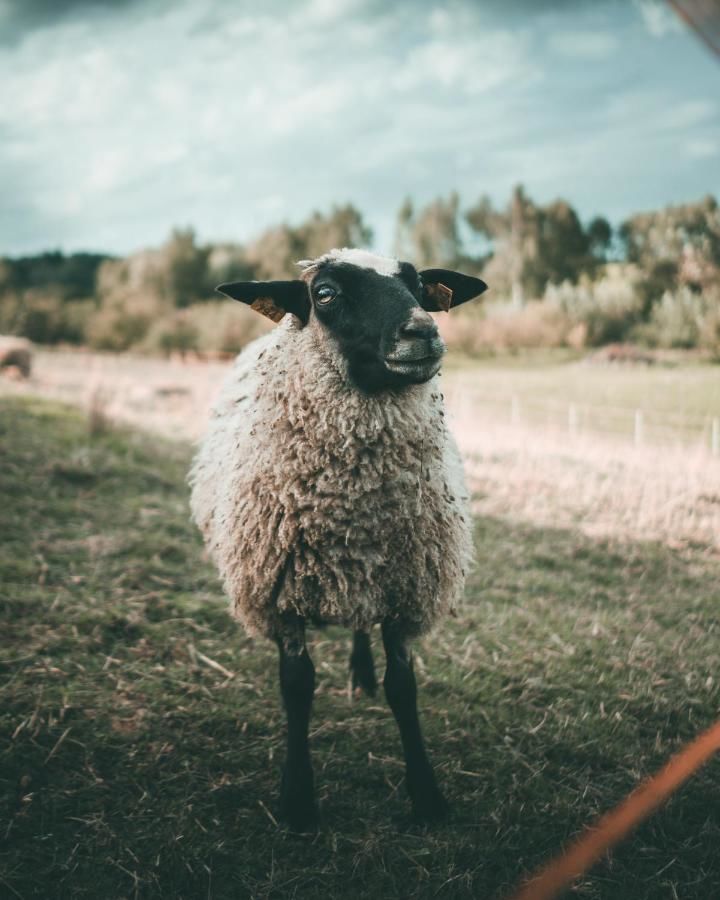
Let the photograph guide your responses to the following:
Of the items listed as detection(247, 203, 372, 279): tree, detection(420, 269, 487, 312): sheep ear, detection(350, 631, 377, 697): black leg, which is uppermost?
detection(247, 203, 372, 279): tree

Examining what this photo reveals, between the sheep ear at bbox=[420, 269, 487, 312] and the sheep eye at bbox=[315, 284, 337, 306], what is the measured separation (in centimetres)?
56

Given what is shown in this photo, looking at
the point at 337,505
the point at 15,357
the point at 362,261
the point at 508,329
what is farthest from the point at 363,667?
the point at 15,357

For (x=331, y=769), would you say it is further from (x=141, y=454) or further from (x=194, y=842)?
(x=141, y=454)

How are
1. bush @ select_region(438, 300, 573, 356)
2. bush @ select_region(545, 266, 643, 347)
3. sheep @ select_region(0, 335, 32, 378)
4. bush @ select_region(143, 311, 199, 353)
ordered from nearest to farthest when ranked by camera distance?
bush @ select_region(545, 266, 643, 347) < bush @ select_region(438, 300, 573, 356) < sheep @ select_region(0, 335, 32, 378) < bush @ select_region(143, 311, 199, 353)

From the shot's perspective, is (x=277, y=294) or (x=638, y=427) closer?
(x=277, y=294)

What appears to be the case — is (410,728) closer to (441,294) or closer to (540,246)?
(441,294)

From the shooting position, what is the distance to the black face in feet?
7.45

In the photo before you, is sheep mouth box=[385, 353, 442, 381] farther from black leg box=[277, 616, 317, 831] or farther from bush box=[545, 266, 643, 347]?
bush box=[545, 266, 643, 347]

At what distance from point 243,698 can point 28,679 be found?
1.19 m

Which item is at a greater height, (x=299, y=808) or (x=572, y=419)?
(x=572, y=419)

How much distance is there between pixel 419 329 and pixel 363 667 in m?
2.14

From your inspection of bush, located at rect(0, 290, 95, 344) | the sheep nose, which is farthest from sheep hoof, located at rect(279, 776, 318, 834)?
bush, located at rect(0, 290, 95, 344)

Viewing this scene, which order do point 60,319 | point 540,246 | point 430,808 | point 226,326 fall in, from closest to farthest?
point 430,808 < point 540,246 < point 226,326 < point 60,319

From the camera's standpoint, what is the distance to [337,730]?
308 cm
